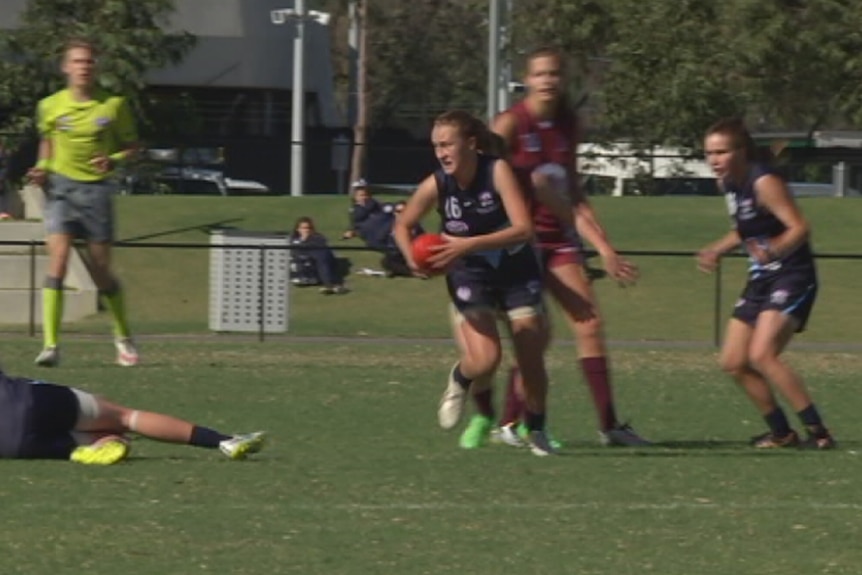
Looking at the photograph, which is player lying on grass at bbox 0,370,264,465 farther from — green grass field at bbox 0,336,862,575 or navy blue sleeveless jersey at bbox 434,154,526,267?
navy blue sleeveless jersey at bbox 434,154,526,267

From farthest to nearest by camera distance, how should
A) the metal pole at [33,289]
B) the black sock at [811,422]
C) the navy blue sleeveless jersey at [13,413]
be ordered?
the metal pole at [33,289]
the black sock at [811,422]
the navy blue sleeveless jersey at [13,413]

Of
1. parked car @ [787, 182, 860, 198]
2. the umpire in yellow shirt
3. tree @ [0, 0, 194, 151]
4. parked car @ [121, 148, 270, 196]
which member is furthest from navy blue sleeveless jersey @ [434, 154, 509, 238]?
tree @ [0, 0, 194, 151]

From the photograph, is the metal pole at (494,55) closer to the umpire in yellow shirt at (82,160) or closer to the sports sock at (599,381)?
the umpire in yellow shirt at (82,160)

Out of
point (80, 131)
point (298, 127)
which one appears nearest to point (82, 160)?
point (80, 131)

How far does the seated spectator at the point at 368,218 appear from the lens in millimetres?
28531

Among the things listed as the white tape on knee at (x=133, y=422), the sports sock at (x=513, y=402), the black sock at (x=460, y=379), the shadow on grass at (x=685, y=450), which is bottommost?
the shadow on grass at (x=685, y=450)

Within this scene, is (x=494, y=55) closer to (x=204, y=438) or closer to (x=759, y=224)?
(x=759, y=224)

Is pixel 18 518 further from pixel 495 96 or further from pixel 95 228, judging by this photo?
pixel 495 96

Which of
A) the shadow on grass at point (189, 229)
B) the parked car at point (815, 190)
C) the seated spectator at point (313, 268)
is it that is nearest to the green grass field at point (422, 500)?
the seated spectator at point (313, 268)

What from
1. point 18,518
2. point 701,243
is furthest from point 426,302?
point 18,518

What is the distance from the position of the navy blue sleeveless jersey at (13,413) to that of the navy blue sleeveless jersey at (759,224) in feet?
11.9

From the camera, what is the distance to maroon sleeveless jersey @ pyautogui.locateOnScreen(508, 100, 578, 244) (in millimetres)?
10578

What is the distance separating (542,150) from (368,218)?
18427 millimetres

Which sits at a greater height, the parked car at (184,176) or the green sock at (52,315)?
the green sock at (52,315)
